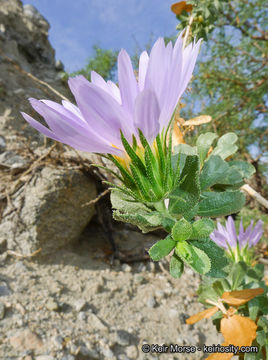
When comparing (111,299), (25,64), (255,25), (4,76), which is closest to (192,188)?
(111,299)

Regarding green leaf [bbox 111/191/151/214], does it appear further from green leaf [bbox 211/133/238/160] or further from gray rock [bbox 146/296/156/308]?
gray rock [bbox 146/296/156/308]

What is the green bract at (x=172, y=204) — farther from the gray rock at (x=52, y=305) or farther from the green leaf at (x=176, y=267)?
the gray rock at (x=52, y=305)

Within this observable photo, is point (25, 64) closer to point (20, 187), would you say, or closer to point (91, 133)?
point (20, 187)

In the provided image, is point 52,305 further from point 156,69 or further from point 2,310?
point 156,69

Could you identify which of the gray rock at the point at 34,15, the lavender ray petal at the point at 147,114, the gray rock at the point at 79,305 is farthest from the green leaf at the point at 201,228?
the gray rock at the point at 34,15

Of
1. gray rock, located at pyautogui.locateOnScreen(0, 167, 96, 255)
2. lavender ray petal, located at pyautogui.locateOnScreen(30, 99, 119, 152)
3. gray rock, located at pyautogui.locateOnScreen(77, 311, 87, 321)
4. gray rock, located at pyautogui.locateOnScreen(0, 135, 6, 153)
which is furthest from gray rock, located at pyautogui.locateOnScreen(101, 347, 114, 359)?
gray rock, located at pyautogui.locateOnScreen(0, 135, 6, 153)

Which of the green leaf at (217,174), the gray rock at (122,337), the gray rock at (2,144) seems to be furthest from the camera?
the gray rock at (2,144)

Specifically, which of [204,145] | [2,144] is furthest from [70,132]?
[2,144]
